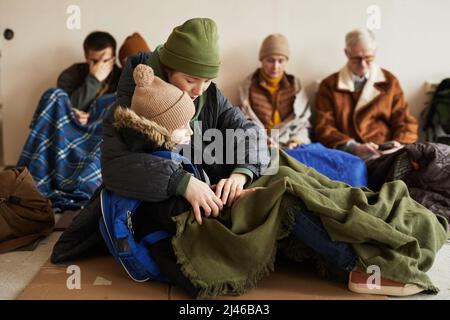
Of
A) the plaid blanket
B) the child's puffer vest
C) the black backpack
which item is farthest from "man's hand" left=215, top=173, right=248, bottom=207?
the black backpack

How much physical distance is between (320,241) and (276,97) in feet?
5.78

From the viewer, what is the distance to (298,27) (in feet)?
10.5

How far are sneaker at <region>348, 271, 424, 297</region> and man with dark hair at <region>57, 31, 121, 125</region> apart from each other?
200cm

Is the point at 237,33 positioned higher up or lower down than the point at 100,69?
higher up

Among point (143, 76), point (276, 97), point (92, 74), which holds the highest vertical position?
point (143, 76)

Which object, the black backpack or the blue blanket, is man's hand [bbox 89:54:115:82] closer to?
the blue blanket

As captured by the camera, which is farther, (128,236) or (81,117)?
(81,117)

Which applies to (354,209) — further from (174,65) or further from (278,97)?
(278,97)

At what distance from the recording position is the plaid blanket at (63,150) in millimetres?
2604

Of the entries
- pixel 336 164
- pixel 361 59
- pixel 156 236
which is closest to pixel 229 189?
pixel 156 236

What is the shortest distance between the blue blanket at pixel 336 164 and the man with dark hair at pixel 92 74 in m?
1.25

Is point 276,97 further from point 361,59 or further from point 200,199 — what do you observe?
point 200,199

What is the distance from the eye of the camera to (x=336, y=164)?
2.49 meters
